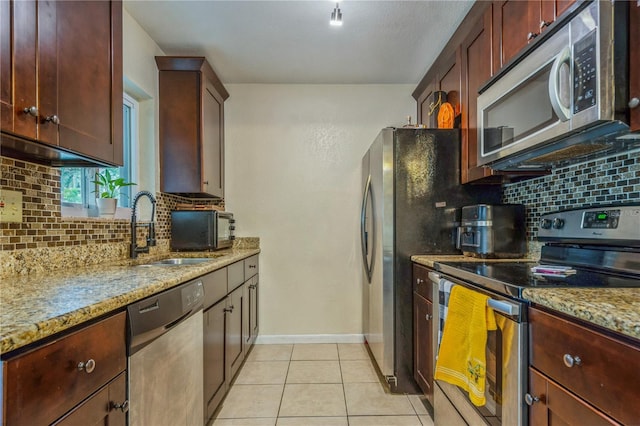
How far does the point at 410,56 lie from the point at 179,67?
183 centimetres

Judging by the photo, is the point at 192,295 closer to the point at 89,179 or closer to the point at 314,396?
the point at 89,179

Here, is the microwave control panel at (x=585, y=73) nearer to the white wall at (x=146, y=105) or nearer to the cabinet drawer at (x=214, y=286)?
the cabinet drawer at (x=214, y=286)

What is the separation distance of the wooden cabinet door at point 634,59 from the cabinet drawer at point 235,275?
6.52 feet

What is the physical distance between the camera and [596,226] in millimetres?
1354

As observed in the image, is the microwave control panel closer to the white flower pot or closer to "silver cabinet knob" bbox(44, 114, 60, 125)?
"silver cabinet knob" bbox(44, 114, 60, 125)

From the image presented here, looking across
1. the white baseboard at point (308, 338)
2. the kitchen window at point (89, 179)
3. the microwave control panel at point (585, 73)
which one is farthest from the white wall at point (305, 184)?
the microwave control panel at point (585, 73)

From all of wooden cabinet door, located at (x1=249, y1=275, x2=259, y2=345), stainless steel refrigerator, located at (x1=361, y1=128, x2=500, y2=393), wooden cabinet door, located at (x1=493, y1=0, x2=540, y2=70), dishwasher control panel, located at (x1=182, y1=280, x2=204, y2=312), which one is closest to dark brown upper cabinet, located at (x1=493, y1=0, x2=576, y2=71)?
wooden cabinet door, located at (x1=493, y1=0, x2=540, y2=70)

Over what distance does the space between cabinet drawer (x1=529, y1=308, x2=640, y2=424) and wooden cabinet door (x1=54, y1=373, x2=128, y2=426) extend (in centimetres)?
121

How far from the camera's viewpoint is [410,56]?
2.62 meters

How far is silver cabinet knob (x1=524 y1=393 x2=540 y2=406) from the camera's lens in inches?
38.0

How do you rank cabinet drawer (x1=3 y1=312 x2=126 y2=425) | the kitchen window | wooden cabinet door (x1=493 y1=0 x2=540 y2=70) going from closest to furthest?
cabinet drawer (x1=3 y1=312 x2=126 y2=425) → wooden cabinet door (x1=493 y1=0 x2=540 y2=70) → the kitchen window

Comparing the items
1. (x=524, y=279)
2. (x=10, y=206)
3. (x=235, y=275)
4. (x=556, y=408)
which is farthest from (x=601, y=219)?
(x=10, y=206)

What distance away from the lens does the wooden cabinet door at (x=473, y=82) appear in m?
1.80

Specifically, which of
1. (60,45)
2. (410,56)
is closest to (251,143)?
(410,56)
